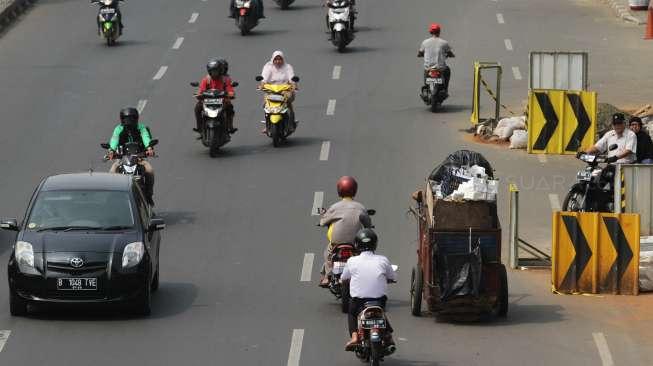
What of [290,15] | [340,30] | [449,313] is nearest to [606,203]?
[449,313]

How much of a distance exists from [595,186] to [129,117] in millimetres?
6923

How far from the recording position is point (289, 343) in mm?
17938

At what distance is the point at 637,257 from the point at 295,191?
8318mm

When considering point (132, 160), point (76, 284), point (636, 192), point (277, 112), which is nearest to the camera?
point (76, 284)

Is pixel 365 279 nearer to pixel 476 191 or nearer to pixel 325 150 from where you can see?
pixel 476 191

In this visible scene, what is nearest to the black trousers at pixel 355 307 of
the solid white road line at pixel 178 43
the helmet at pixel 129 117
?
the helmet at pixel 129 117

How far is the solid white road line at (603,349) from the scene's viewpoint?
17172 mm

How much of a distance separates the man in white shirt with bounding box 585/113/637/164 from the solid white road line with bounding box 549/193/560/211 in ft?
7.87

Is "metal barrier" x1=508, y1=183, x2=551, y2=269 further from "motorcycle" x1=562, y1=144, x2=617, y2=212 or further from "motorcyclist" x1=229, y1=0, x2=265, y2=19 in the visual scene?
"motorcyclist" x1=229, y1=0, x2=265, y2=19

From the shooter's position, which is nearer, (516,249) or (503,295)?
(503,295)

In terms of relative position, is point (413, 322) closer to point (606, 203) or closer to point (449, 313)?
point (449, 313)

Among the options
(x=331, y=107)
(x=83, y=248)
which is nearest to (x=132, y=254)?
(x=83, y=248)

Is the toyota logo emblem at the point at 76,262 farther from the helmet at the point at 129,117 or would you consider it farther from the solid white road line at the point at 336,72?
the solid white road line at the point at 336,72

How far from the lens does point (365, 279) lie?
16219mm
